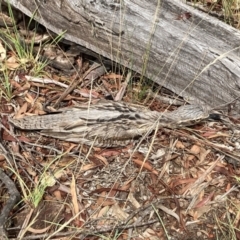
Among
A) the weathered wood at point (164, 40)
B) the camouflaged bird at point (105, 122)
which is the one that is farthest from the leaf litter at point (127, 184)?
the weathered wood at point (164, 40)

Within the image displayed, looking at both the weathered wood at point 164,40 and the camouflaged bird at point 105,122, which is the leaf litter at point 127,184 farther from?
the weathered wood at point 164,40

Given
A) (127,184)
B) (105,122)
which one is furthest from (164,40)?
(127,184)

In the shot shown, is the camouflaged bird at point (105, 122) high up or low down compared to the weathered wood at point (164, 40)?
down

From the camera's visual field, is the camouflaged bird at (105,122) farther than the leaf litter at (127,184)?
Yes

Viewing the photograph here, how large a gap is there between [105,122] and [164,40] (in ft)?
2.33

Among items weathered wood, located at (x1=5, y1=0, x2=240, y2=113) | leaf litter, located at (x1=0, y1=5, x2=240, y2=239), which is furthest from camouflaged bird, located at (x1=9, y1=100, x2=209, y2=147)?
weathered wood, located at (x1=5, y1=0, x2=240, y2=113)

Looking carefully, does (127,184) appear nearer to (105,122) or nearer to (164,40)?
(105,122)

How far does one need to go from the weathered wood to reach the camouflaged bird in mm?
Result: 224

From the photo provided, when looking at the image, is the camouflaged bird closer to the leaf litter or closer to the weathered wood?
the leaf litter

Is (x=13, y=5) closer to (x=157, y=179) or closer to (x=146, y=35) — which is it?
(x=146, y=35)

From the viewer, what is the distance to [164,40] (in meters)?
3.65

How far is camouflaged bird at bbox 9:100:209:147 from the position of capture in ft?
11.4

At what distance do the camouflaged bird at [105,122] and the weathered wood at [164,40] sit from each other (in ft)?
0.74

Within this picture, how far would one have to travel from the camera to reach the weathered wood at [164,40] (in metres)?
3.59
